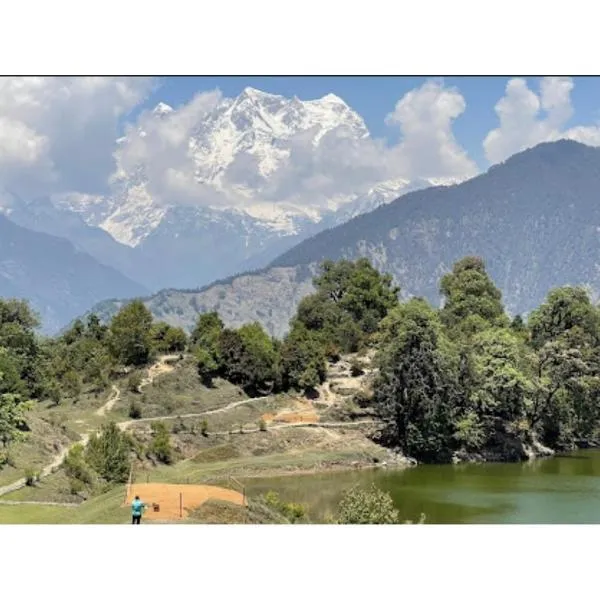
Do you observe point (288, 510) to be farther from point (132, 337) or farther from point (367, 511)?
point (132, 337)

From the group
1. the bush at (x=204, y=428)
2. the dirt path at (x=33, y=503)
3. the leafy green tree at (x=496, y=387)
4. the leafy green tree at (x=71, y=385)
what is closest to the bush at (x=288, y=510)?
the dirt path at (x=33, y=503)

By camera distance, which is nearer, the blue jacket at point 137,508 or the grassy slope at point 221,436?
the blue jacket at point 137,508

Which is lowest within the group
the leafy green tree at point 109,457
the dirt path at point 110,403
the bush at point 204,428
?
the leafy green tree at point 109,457

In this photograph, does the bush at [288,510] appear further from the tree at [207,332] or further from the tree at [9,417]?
the tree at [207,332]

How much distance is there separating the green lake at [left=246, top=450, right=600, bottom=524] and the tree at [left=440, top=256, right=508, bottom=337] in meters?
16.9

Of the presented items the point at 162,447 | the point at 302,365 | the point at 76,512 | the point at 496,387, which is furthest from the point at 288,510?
the point at 302,365

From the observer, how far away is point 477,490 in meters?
55.1

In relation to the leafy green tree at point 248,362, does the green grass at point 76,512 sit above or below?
below

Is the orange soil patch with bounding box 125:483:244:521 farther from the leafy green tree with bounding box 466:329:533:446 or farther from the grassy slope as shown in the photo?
the leafy green tree with bounding box 466:329:533:446

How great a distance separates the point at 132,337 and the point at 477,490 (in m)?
38.1

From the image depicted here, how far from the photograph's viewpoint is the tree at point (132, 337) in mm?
81750

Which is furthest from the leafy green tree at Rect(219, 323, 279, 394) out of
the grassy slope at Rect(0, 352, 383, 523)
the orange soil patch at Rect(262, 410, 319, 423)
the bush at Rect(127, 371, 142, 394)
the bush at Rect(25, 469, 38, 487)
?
the bush at Rect(25, 469, 38, 487)

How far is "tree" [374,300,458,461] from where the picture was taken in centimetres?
6919

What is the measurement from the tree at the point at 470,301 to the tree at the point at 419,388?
34.7 ft
